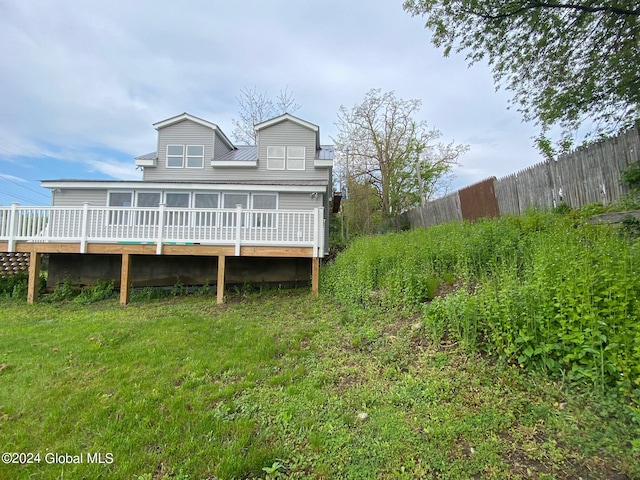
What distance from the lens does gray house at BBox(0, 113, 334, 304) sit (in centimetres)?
718

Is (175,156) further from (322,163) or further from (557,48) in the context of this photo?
(557,48)

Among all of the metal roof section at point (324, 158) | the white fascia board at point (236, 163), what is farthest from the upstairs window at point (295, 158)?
the white fascia board at point (236, 163)

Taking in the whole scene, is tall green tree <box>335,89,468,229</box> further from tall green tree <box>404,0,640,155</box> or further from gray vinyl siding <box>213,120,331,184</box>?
tall green tree <box>404,0,640,155</box>

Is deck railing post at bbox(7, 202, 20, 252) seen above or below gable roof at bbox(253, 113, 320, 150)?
below

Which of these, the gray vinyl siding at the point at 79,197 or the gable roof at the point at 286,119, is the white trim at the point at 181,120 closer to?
the gable roof at the point at 286,119

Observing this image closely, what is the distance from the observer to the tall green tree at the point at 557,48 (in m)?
6.02

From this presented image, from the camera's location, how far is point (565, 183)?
588 centimetres

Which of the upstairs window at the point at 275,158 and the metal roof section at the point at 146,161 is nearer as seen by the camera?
the metal roof section at the point at 146,161

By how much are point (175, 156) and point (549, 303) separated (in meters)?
13.3

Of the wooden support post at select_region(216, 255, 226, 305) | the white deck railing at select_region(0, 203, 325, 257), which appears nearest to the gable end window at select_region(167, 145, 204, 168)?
the white deck railing at select_region(0, 203, 325, 257)

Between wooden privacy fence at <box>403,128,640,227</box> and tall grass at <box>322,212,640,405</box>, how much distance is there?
1.79 m

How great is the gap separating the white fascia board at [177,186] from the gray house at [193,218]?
36 mm

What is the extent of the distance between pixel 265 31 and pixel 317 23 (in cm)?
200

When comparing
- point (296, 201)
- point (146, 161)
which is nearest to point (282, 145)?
point (296, 201)
